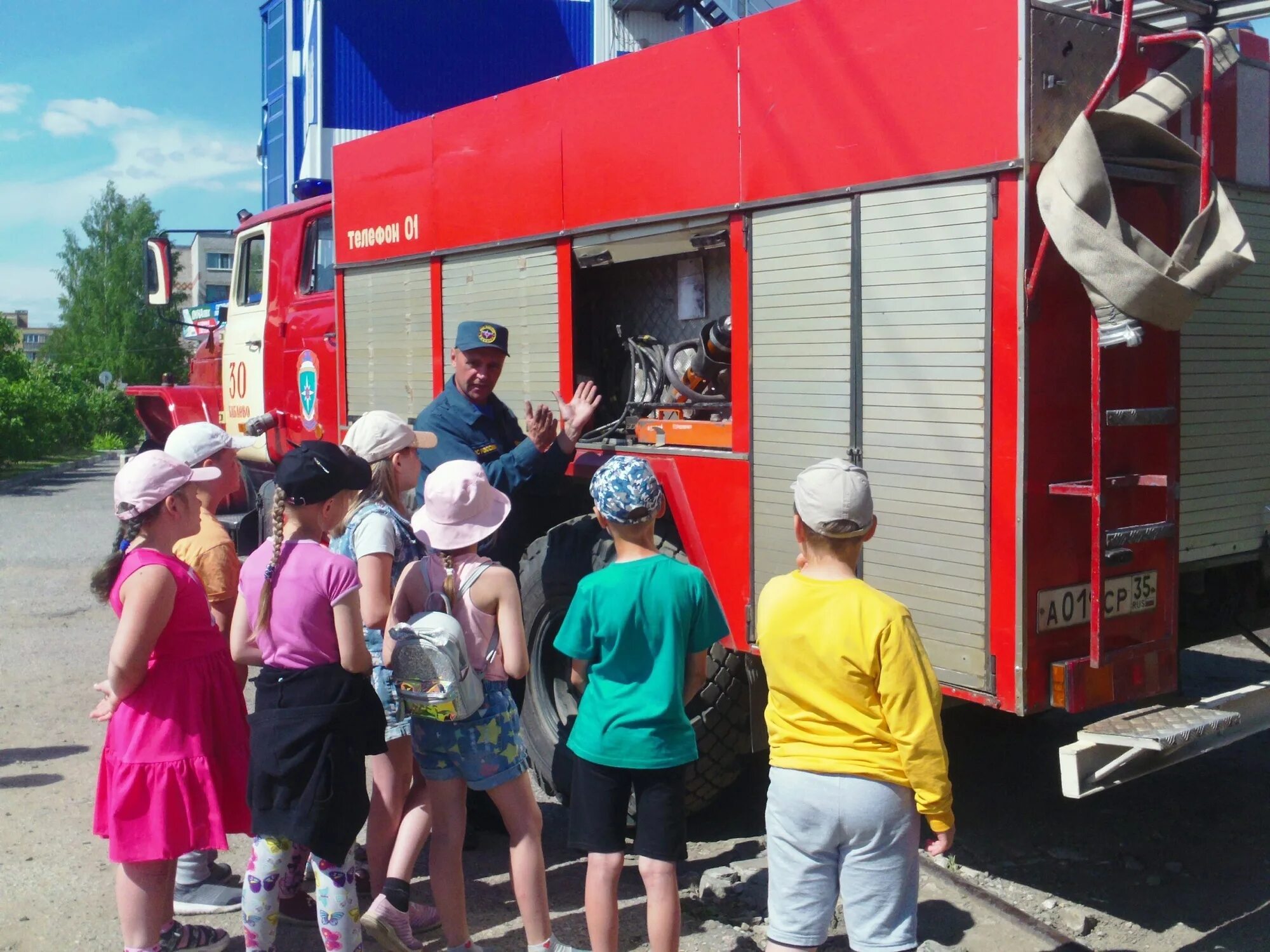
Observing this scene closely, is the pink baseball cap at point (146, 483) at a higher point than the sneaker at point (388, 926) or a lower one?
higher

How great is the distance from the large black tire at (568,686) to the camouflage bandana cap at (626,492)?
125 centimetres

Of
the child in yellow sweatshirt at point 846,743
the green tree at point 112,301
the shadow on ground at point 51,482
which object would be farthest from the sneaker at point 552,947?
the green tree at point 112,301

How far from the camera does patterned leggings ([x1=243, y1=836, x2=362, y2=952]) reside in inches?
133

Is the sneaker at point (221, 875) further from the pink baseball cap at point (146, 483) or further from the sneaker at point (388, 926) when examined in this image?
the pink baseball cap at point (146, 483)

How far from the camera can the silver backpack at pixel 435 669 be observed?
3.38 metres

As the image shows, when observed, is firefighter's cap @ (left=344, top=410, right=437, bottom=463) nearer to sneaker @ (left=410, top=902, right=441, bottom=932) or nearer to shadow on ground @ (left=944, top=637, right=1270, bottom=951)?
sneaker @ (left=410, top=902, right=441, bottom=932)

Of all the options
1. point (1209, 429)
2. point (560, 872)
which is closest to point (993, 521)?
point (1209, 429)

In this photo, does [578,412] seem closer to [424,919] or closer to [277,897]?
[424,919]

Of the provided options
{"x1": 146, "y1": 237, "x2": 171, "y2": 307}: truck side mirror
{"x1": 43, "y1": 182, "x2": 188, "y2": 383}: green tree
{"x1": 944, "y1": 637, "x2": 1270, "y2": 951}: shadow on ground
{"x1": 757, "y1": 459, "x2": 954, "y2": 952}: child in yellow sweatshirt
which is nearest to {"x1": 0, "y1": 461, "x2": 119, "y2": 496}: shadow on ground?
{"x1": 146, "y1": 237, "x2": 171, "y2": 307}: truck side mirror

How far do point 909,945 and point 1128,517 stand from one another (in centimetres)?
162

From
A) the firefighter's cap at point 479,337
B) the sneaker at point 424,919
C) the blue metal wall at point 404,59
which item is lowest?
the sneaker at point 424,919

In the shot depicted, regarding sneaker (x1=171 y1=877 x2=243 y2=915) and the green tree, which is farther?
the green tree

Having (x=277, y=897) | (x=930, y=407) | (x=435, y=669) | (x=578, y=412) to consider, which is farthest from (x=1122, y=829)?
(x=277, y=897)

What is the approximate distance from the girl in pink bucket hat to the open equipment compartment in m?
1.31
